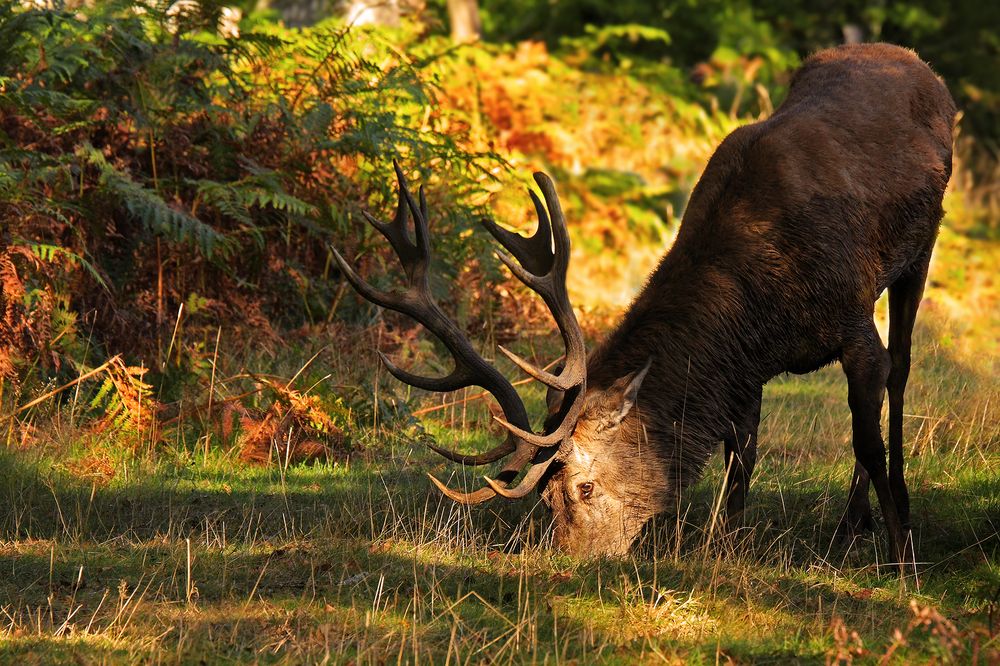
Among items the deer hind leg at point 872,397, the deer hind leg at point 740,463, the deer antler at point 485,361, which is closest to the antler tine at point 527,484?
the deer antler at point 485,361

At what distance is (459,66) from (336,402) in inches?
322

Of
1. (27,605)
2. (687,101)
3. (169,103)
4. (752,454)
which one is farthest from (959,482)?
(687,101)

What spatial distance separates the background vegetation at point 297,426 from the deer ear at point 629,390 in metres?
0.59

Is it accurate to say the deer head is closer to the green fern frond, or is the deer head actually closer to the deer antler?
the deer antler

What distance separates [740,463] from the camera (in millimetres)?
6480

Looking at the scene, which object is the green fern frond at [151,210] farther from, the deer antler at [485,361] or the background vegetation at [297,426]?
the deer antler at [485,361]

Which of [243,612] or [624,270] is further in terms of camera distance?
[624,270]

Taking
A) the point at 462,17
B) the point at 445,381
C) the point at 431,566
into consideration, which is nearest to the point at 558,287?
the point at 445,381

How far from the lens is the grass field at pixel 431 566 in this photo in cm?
470

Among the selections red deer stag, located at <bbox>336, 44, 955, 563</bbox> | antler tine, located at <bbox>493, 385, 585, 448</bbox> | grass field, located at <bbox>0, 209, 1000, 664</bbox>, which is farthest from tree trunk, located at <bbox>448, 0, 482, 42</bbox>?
antler tine, located at <bbox>493, 385, 585, 448</bbox>

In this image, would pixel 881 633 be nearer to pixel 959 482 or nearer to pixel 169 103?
pixel 959 482

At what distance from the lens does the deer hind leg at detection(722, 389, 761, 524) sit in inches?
257

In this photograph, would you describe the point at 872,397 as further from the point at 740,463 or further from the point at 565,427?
the point at 565,427

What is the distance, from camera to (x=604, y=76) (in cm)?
1709
